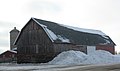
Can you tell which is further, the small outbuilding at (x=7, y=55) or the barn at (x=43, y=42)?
the small outbuilding at (x=7, y=55)

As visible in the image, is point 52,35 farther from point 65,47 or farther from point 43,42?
point 65,47

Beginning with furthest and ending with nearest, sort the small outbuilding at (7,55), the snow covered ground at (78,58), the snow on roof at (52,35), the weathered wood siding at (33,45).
A: the small outbuilding at (7,55)
the weathered wood siding at (33,45)
the snow on roof at (52,35)
the snow covered ground at (78,58)

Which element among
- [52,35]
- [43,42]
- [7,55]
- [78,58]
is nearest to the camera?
[78,58]

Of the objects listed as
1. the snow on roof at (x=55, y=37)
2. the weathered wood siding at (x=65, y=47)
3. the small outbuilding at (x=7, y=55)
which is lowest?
the small outbuilding at (x=7, y=55)

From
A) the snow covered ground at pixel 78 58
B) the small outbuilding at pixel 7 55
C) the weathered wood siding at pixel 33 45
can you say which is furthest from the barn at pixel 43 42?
the small outbuilding at pixel 7 55

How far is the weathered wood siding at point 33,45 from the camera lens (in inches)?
1784

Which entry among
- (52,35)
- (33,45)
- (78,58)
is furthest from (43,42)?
(78,58)

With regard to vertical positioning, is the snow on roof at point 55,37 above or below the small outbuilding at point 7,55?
above

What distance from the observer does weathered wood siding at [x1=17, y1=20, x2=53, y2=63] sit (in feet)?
149

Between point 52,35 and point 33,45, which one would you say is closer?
point 52,35

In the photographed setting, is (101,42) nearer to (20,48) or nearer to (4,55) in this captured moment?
(20,48)

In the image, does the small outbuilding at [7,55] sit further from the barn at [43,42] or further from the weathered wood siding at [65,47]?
the weathered wood siding at [65,47]

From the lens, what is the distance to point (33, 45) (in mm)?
47250

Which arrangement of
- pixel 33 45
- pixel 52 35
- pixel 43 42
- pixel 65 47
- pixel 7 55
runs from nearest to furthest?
pixel 52 35, pixel 43 42, pixel 65 47, pixel 33 45, pixel 7 55
